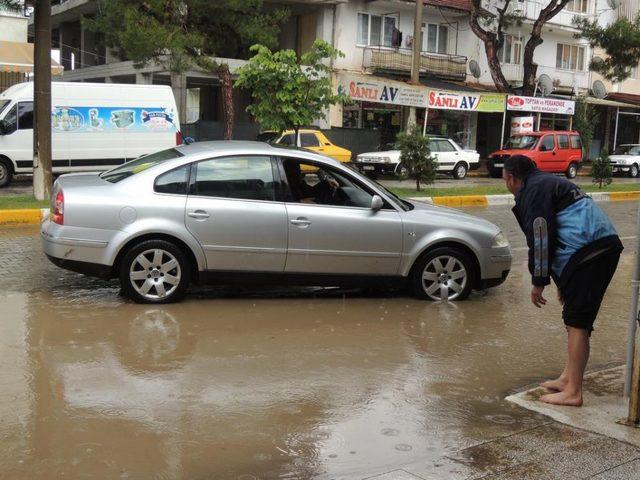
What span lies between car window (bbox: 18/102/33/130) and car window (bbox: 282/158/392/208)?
1211cm

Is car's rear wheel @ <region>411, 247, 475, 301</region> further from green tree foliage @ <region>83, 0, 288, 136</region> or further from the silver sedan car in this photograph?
green tree foliage @ <region>83, 0, 288, 136</region>

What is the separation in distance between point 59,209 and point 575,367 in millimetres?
4579

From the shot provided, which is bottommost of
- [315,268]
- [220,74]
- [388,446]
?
[388,446]

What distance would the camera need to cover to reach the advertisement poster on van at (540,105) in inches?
1227

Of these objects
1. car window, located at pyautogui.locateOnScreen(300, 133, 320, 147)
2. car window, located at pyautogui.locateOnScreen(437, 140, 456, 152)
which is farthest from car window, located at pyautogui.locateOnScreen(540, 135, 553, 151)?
car window, located at pyautogui.locateOnScreen(300, 133, 320, 147)

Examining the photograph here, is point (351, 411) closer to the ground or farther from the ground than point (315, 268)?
closer to the ground

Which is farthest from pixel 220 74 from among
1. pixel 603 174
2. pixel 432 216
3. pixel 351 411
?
pixel 351 411

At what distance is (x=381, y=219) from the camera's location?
7156mm

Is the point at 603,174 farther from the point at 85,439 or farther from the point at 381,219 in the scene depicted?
the point at 85,439

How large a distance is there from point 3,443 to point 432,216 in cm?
468

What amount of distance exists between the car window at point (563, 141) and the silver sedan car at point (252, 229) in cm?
2232

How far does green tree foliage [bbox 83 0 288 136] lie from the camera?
21375 millimetres

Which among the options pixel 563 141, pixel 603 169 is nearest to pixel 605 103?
pixel 563 141

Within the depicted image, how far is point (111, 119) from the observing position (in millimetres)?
17844
